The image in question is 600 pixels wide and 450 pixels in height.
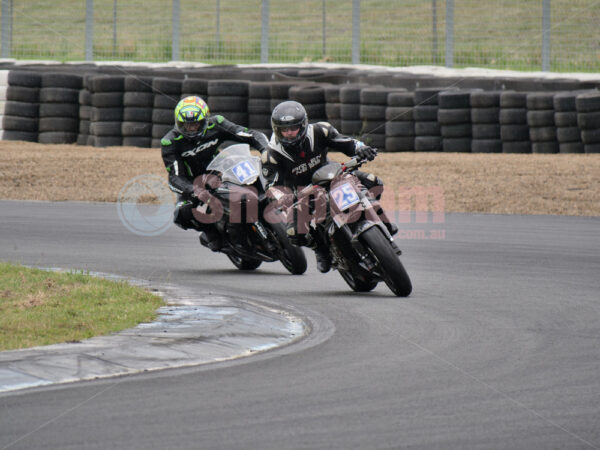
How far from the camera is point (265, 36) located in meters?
23.8

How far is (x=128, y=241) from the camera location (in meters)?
12.2

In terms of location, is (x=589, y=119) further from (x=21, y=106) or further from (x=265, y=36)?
(x=21, y=106)

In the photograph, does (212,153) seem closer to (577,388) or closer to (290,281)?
(290,281)

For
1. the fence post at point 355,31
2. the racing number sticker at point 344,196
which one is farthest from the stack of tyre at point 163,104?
the racing number sticker at point 344,196

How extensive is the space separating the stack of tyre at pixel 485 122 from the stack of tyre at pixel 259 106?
3908 millimetres

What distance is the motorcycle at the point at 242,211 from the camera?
9641mm

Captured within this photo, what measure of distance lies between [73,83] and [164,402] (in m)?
16.6

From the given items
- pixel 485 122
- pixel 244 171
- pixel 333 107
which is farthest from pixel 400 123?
pixel 244 171

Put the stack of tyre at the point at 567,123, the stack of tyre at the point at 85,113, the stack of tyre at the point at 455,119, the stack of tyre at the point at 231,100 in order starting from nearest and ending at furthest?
the stack of tyre at the point at 567,123, the stack of tyre at the point at 455,119, the stack of tyre at the point at 231,100, the stack of tyre at the point at 85,113

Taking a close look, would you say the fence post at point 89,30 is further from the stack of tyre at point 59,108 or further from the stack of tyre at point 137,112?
the stack of tyre at point 137,112

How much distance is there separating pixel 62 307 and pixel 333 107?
486 inches

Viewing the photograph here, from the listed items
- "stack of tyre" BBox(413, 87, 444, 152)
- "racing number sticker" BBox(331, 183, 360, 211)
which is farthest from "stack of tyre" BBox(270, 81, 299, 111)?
"racing number sticker" BBox(331, 183, 360, 211)

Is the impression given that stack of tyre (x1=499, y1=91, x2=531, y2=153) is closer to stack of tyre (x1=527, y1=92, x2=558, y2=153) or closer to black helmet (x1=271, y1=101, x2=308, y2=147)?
stack of tyre (x1=527, y1=92, x2=558, y2=153)

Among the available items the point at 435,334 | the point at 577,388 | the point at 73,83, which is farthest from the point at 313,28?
the point at 577,388
